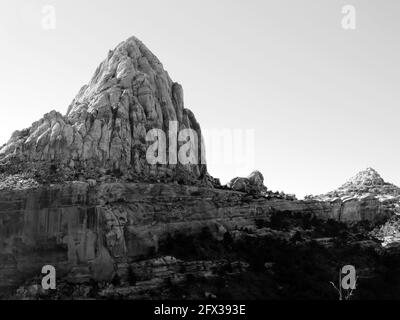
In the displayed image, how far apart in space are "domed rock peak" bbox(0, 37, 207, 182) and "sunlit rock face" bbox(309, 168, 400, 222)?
37317 millimetres

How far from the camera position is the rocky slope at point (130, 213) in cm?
10312

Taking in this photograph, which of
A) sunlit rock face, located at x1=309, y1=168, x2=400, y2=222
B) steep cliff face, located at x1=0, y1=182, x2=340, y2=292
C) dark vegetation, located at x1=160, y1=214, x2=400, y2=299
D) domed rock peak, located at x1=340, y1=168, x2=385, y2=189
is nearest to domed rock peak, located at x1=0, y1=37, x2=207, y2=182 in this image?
steep cliff face, located at x1=0, y1=182, x2=340, y2=292

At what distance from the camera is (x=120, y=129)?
395 ft

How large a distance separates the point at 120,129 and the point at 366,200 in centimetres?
6533

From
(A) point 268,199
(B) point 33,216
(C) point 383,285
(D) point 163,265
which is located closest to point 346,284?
(C) point 383,285

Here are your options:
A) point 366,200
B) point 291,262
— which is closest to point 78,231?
point 291,262

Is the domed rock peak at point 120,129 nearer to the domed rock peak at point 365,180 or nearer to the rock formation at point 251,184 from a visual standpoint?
the rock formation at point 251,184

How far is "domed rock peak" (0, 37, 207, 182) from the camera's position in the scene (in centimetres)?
11519

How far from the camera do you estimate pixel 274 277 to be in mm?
114000

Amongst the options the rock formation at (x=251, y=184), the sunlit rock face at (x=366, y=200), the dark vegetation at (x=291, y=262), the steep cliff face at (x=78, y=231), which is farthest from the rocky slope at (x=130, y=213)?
the sunlit rock face at (x=366, y=200)

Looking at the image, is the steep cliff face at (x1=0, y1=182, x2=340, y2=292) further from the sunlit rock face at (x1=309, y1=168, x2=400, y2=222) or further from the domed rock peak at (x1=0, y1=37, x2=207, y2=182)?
the sunlit rock face at (x1=309, y1=168, x2=400, y2=222)
